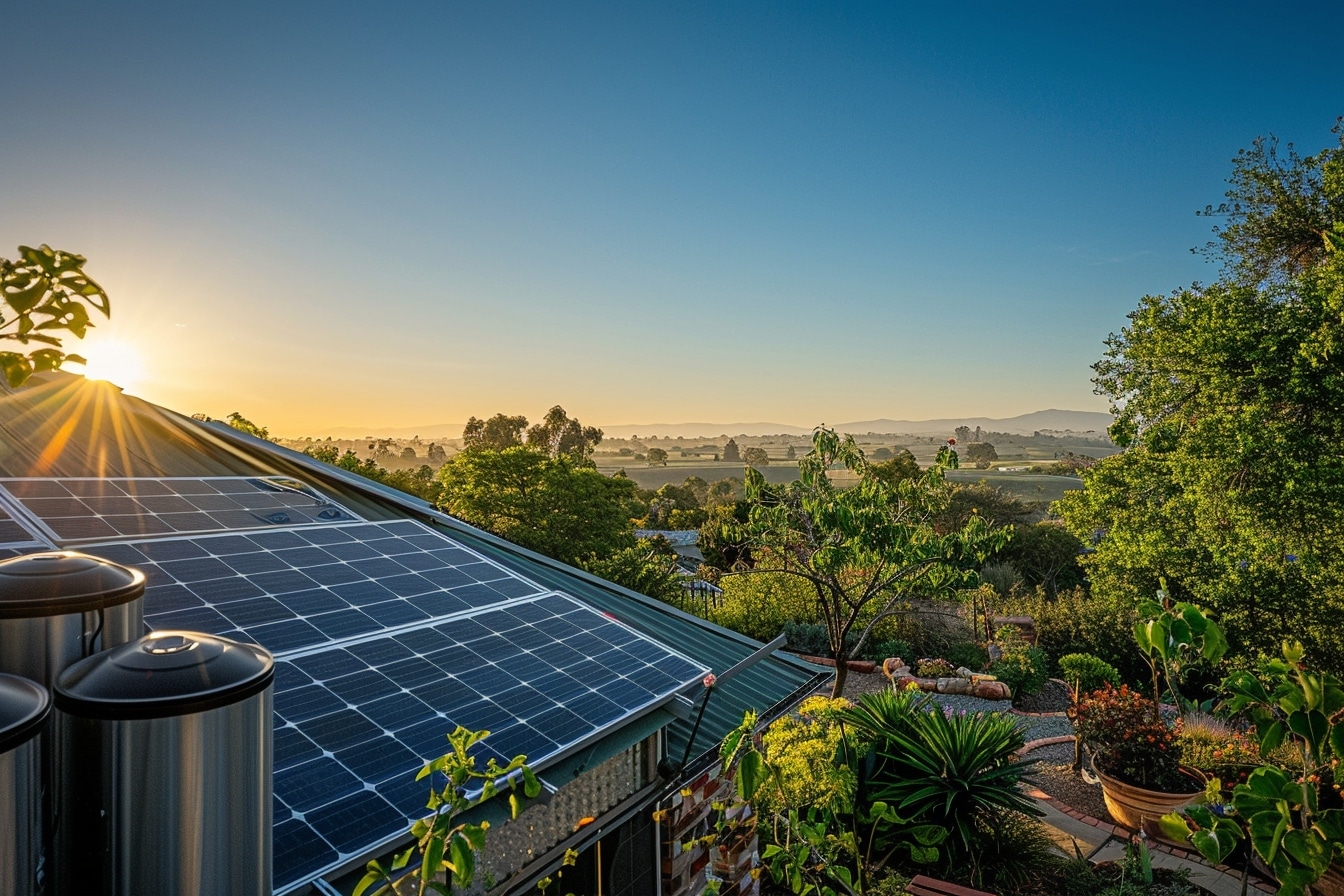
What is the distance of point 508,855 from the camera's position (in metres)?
3.79

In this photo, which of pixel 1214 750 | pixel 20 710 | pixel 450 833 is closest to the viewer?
pixel 20 710

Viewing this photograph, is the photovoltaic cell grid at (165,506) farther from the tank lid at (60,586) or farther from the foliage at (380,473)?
the foliage at (380,473)

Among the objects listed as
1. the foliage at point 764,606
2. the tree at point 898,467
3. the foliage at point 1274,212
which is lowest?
the foliage at point 764,606

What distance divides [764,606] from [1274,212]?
54.1 feet

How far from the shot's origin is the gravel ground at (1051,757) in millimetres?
10062

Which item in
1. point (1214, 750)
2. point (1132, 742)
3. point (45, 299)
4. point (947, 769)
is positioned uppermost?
point (45, 299)

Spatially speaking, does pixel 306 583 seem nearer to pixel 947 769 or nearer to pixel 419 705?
pixel 419 705

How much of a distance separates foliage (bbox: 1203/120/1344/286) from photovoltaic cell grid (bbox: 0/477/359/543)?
21366 mm

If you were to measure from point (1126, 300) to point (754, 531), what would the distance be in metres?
12.9

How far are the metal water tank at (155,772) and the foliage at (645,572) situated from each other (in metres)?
13.3

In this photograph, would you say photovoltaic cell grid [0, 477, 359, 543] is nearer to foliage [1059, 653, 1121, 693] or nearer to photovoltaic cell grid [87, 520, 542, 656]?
photovoltaic cell grid [87, 520, 542, 656]

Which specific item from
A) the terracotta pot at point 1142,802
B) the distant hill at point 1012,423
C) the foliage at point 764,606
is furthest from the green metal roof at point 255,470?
the distant hill at point 1012,423

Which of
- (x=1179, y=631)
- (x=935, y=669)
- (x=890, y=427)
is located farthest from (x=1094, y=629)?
(x=890, y=427)

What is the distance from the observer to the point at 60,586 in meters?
1.95
